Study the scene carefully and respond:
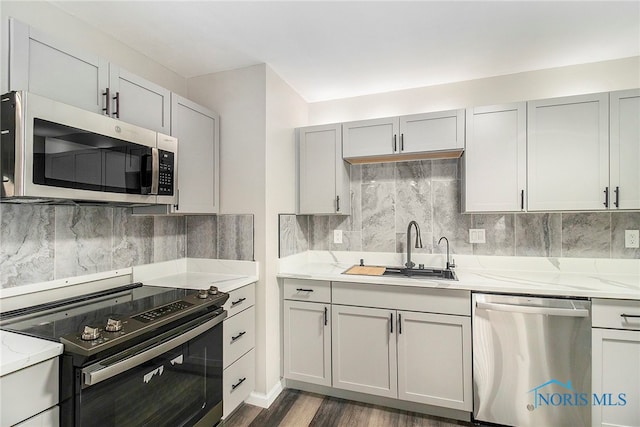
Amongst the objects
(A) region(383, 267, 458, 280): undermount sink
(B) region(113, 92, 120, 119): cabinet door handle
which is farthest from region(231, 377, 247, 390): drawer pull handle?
(B) region(113, 92, 120, 119): cabinet door handle

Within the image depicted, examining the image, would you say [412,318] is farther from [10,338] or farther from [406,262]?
[10,338]

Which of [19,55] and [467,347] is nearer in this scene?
[19,55]

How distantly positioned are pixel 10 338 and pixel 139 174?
2.91 ft

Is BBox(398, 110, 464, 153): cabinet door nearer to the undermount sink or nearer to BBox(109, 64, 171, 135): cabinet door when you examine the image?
the undermount sink

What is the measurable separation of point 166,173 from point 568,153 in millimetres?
2627

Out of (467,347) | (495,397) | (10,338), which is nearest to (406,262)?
(467,347)

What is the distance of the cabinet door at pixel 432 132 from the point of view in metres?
2.33

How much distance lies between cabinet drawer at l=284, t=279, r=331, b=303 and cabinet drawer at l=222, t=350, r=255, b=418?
503 millimetres

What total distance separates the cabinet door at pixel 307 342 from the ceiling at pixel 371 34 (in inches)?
72.8

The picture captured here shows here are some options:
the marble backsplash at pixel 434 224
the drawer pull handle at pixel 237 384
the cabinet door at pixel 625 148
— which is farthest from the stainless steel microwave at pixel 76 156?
the cabinet door at pixel 625 148

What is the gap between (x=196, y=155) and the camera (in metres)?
2.18

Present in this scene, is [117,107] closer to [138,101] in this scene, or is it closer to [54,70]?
[138,101]

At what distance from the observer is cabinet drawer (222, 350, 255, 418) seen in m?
1.94

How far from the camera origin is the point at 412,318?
2137 mm
